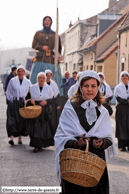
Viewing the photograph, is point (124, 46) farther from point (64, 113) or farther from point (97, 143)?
point (97, 143)

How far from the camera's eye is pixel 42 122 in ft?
31.1

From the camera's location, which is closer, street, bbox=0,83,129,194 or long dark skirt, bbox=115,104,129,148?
street, bbox=0,83,129,194

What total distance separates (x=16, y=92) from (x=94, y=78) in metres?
6.13

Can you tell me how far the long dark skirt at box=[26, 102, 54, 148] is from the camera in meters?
9.30

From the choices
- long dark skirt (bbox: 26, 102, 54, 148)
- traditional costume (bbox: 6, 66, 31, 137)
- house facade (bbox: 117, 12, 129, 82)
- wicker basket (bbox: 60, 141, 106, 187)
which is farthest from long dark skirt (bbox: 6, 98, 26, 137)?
house facade (bbox: 117, 12, 129, 82)

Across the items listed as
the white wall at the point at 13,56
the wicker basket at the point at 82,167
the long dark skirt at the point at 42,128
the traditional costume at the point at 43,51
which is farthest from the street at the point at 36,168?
the white wall at the point at 13,56

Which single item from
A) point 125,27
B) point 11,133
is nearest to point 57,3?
point 11,133

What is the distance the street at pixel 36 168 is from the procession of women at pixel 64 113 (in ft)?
1.54

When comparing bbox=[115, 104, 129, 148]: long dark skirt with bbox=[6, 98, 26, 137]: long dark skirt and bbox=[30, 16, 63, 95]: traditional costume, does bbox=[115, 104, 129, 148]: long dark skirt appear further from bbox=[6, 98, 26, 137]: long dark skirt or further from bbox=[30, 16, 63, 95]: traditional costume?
bbox=[30, 16, 63, 95]: traditional costume

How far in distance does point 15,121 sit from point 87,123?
6.42 metres

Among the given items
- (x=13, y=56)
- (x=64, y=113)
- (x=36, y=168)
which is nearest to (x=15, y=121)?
(x=36, y=168)

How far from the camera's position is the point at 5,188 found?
5.89m

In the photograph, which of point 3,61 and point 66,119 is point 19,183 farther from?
point 3,61

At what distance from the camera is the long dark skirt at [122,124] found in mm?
9766
